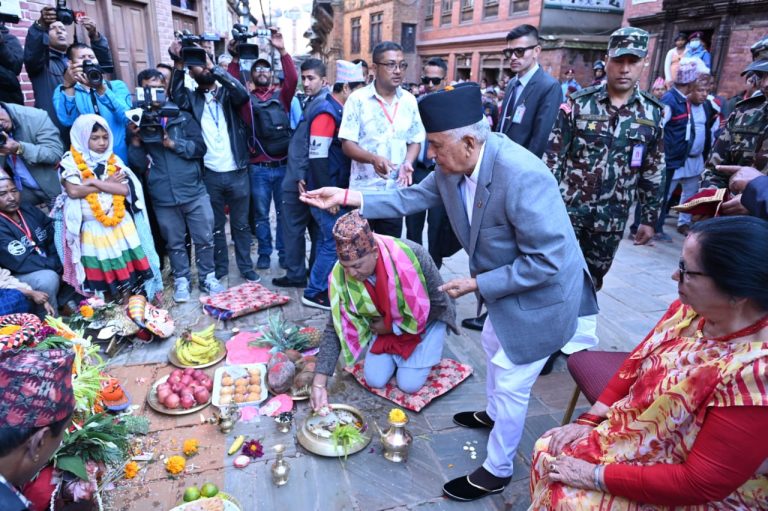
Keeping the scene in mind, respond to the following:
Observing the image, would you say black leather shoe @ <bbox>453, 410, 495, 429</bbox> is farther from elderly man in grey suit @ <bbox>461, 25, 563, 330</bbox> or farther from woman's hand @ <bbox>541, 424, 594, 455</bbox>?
elderly man in grey suit @ <bbox>461, 25, 563, 330</bbox>

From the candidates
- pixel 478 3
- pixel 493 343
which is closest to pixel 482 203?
pixel 493 343

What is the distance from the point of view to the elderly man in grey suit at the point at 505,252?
1893mm

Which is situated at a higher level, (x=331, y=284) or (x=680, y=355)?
(x=680, y=355)

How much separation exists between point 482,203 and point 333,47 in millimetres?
32509

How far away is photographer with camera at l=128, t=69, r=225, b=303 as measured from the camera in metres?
4.02

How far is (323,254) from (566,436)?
109 inches

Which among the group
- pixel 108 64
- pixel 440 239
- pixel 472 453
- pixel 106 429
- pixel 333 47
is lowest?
pixel 472 453

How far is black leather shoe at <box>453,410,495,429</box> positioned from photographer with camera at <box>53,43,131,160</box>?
3617 mm

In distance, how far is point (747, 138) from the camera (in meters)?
3.35

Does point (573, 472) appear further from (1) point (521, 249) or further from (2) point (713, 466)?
(1) point (521, 249)

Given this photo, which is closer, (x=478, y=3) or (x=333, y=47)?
(x=478, y=3)

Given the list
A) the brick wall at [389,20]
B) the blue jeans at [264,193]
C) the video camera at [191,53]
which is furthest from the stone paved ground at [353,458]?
the brick wall at [389,20]

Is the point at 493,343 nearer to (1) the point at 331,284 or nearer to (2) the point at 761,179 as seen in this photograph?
(1) the point at 331,284

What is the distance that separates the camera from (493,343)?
231 cm
